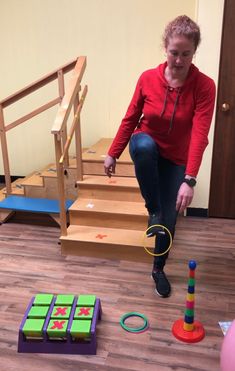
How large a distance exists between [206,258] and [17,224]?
1.64 metres

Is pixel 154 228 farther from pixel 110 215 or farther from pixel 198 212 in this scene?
pixel 198 212

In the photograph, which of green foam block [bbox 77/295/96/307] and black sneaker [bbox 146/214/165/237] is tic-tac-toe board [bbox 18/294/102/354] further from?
black sneaker [bbox 146/214/165/237]

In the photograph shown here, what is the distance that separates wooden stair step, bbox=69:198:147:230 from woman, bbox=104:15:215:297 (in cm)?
62

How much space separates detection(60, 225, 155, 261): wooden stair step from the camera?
2574 millimetres

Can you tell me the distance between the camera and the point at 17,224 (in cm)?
324

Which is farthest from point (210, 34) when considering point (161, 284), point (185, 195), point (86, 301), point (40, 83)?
point (86, 301)

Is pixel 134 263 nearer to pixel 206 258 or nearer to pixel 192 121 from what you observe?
pixel 206 258

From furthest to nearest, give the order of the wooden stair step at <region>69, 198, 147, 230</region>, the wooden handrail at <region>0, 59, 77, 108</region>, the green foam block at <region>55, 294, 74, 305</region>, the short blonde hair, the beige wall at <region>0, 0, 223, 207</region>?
the beige wall at <region>0, 0, 223, 207</region> → the wooden handrail at <region>0, 59, 77, 108</region> → the wooden stair step at <region>69, 198, 147, 230</region> → the green foam block at <region>55, 294, 74, 305</region> → the short blonde hair

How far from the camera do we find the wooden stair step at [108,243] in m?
2.57

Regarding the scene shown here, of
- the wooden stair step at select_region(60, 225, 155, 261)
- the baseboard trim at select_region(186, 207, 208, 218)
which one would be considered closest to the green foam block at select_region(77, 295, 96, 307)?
the wooden stair step at select_region(60, 225, 155, 261)

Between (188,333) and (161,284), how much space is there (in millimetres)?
406

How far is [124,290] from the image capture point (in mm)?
2256

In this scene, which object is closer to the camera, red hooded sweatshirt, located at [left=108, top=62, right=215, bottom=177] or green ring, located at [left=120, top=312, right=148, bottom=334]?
red hooded sweatshirt, located at [left=108, top=62, right=215, bottom=177]

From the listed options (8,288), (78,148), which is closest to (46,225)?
(78,148)
